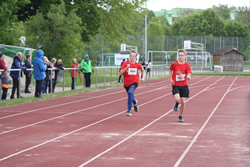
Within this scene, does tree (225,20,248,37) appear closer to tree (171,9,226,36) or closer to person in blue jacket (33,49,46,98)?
tree (171,9,226,36)

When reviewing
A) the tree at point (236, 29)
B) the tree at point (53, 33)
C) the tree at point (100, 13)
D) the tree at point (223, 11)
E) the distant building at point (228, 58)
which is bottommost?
the distant building at point (228, 58)

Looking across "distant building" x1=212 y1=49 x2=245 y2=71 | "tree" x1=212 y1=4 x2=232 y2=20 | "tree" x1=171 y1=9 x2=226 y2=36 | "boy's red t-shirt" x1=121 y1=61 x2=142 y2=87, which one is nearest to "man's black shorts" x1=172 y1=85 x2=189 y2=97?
"boy's red t-shirt" x1=121 y1=61 x2=142 y2=87

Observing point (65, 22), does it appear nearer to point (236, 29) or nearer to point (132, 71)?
point (132, 71)

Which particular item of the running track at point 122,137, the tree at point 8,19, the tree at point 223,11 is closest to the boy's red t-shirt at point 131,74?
the running track at point 122,137

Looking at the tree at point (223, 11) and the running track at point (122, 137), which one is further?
the tree at point (223, 11)

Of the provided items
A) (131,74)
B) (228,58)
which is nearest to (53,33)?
(131,74)

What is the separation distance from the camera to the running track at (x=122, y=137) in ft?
21.9

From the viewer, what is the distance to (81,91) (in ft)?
67.6

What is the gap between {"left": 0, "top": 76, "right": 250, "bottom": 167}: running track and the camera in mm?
6664

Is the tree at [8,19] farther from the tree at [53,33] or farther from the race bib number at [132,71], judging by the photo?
the race bib number at [132,71]

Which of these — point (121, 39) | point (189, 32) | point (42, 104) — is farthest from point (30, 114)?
point (189, 32)

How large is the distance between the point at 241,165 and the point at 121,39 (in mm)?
37696

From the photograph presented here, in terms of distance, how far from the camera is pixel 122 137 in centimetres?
865

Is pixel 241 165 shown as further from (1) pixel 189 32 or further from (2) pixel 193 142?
(1) pixel 189 32
